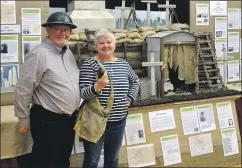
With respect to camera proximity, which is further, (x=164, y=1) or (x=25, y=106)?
(x=164, y=1)

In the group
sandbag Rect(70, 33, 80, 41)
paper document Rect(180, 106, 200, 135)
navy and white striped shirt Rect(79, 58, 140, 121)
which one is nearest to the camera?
navy and white striped shirt Rect(79, 58, 140, 121)

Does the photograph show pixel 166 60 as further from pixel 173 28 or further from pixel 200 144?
pixel 200 144

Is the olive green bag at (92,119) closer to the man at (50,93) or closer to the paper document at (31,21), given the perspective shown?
the man at (50,93)

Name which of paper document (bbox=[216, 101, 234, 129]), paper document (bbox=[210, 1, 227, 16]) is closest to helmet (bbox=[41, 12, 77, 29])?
paper document (bbox=[216, 101, 234, 129])

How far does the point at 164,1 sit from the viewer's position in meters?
4.11

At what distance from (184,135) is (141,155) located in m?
0.52

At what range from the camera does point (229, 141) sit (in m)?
3.72

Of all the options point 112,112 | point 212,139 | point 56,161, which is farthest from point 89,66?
point 212,139

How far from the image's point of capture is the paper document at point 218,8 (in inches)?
164

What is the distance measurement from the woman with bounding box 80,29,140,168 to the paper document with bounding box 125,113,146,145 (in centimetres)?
Answer: 69

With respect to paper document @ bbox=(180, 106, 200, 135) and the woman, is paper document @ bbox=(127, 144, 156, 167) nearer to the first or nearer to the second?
paper document @ bbox=(180, 106, 200, 135)

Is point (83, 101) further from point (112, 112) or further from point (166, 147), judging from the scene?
point (166, 147)

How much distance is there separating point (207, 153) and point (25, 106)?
210 centimetres

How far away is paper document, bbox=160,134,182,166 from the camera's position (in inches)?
134
